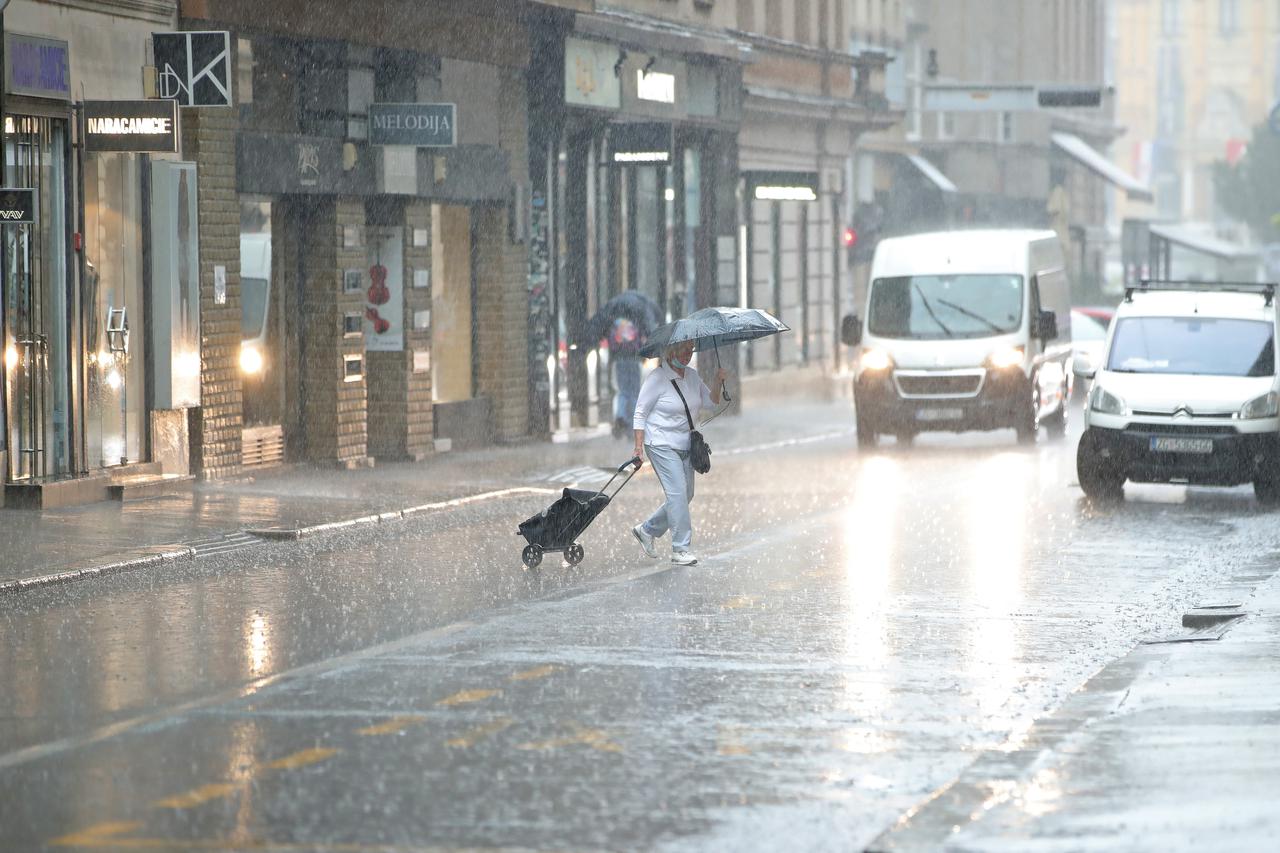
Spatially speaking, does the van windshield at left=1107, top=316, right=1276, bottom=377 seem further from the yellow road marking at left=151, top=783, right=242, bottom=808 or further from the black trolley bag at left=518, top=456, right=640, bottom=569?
the yellow road marking at left=151, top=783, right=242, bottom=808

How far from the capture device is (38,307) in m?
18.7

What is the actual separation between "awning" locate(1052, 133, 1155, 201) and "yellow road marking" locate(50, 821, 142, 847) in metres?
57.0

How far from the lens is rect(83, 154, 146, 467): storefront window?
1947cm

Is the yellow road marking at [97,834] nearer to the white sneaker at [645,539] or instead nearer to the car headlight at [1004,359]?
the white sneaker at [645,539]

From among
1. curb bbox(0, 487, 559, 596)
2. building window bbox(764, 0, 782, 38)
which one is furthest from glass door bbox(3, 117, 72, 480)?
building window bbox(764, 0, 782, 38)

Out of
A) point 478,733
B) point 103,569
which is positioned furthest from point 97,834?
point 103,569

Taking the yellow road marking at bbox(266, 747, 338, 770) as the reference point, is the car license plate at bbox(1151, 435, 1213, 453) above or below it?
above

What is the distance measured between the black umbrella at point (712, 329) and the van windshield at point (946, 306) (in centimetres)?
1131

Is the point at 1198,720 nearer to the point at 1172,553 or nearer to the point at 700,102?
the point at 1172,553

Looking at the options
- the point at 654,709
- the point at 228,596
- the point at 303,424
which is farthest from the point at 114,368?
the point at 654,709

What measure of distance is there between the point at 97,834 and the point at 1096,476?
13.4 meters

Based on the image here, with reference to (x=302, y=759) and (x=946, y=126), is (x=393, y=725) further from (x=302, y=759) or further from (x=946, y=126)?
(x=946, y=126)

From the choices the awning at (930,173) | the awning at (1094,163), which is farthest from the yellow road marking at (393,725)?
the awning at (1094,163)

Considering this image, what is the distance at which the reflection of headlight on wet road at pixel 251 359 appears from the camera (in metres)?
22.0
